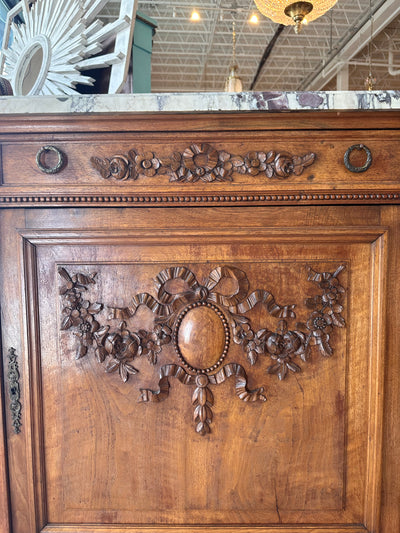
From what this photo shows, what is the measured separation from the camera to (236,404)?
20.1 inches

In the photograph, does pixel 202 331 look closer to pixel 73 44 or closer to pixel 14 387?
pixel 14 387

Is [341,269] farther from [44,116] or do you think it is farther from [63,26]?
[63,26]

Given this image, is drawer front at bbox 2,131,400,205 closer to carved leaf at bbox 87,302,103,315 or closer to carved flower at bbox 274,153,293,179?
carved flower at bbox 274,153,293,179

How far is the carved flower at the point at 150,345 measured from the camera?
505 mm

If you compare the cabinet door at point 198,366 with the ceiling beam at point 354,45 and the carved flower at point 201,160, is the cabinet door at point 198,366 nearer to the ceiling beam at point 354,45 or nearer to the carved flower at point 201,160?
the carved flower at point 201,160

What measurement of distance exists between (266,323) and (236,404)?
0.12 meters

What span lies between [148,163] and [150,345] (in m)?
0.24

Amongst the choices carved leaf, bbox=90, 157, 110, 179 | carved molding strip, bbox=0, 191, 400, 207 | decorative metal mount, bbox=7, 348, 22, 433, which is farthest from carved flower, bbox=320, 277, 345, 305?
decorative metal mount, bbox=7, 348, 22, 433

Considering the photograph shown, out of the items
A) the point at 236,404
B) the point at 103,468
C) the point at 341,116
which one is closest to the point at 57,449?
the point at 103,468

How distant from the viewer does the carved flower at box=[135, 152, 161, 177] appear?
477mm

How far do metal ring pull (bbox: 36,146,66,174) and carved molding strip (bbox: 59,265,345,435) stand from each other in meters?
0.13

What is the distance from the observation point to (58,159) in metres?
0.48

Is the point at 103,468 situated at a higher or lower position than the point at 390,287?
lower

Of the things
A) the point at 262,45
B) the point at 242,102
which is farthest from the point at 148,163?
the point at 262,45
